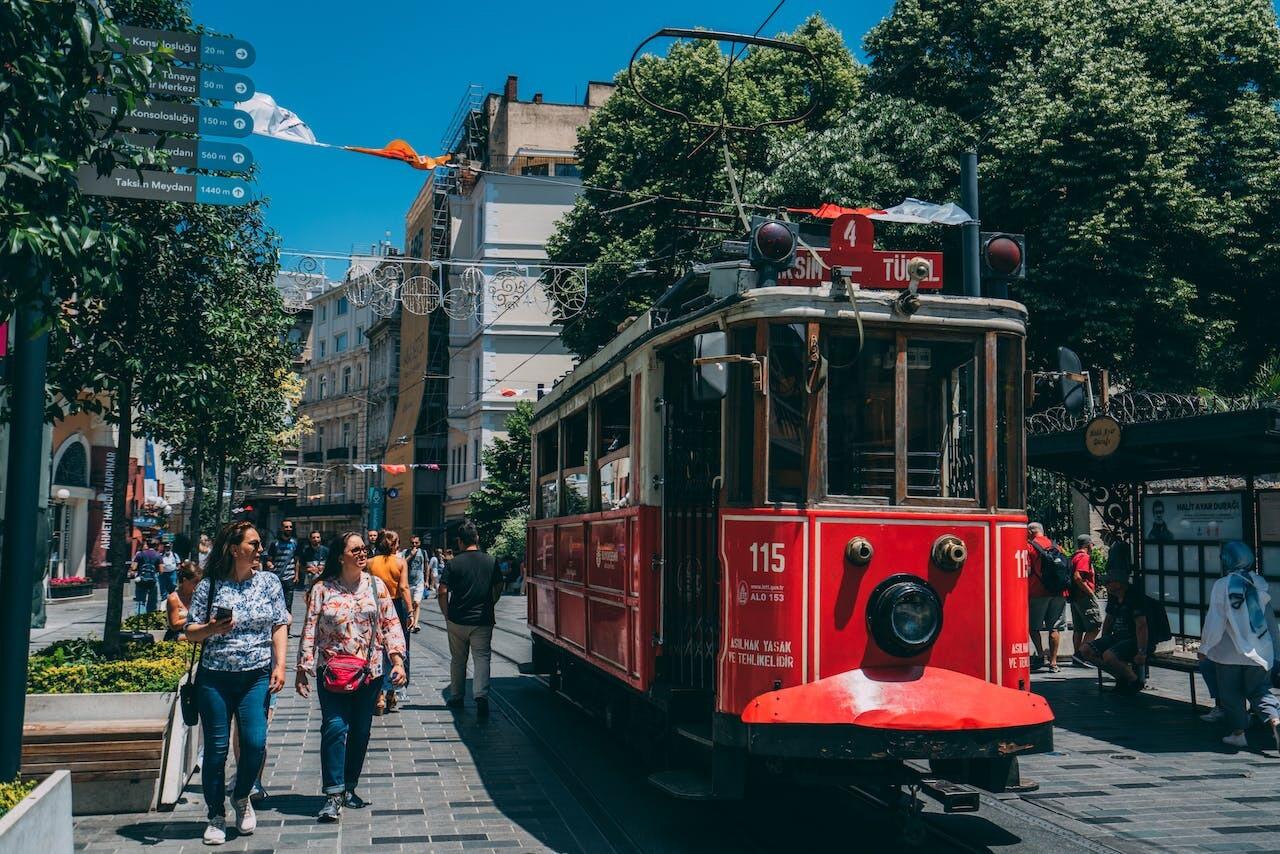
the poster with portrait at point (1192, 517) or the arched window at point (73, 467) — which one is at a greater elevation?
the arched window at point (73, 467)

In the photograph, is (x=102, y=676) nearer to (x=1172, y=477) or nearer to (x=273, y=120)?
(x=273, y=120)

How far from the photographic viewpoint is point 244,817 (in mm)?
7320

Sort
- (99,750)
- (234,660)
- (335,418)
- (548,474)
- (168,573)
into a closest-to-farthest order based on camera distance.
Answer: (234,660) → (99,750) → (548,474) → (168,573) → (335,418)

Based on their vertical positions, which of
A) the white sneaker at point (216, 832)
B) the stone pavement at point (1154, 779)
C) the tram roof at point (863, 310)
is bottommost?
the stone pavement at point (1154, 779)

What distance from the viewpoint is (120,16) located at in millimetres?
9570

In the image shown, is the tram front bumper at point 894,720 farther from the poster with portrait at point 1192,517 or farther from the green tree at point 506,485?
the green tree at point 506,485

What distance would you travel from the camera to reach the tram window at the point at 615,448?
8781 mm

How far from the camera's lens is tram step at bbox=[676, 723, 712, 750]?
23.6 feet

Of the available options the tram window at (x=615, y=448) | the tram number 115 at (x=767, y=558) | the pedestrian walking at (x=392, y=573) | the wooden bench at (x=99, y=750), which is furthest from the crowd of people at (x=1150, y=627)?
the wooden bench at (x=99, y=750)

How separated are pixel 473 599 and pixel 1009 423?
6.12m

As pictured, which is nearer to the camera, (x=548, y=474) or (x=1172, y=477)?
(x=548, y=474)

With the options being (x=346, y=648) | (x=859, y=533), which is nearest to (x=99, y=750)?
(x=346, y=648)

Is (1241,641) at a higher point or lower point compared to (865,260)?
lower

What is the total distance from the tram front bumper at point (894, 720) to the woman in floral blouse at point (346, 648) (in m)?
2.55
